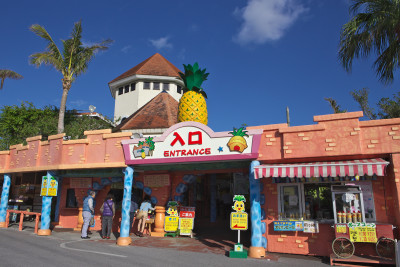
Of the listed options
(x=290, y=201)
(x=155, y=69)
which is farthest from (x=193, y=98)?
(x=155, y=69)

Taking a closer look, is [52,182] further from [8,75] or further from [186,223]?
[8,75]

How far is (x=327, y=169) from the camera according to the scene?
8.58 m

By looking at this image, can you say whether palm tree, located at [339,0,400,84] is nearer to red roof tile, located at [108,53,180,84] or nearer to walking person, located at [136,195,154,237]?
walking person, located at [136,195,154,237]

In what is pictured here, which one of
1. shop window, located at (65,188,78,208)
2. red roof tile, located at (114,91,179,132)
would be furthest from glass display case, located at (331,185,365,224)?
shop window, located at (65,188,78,208)

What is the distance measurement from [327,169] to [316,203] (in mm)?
2334

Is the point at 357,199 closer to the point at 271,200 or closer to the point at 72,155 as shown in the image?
the point at 271,200

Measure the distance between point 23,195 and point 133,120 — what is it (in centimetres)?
868

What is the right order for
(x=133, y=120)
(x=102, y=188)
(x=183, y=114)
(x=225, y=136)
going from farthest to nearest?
(x=133, y=120) < (x=102, y=188) < (x=183, y=114) < (x=225, y=136)

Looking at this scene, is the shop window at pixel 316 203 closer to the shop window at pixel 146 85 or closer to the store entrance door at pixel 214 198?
the store entrance door at pixel 214 198

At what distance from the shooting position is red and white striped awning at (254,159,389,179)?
8102mm

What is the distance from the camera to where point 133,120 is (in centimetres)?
2058

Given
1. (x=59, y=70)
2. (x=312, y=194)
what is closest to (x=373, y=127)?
(x=312, y=194)

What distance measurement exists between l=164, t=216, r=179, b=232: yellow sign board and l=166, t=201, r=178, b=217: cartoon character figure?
0.54 feet

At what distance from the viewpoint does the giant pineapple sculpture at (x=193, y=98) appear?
38.1 feet
